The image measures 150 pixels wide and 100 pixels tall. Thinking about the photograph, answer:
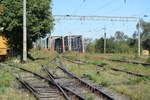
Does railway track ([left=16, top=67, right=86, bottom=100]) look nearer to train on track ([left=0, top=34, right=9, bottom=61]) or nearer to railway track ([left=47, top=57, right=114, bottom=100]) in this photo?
railway track ([left=47, top=57, right=114, bottom=100])

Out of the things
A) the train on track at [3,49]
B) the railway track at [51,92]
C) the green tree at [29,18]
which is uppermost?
the green tree at [29,18]

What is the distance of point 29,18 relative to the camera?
3344cm

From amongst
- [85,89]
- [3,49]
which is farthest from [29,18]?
[85,89]

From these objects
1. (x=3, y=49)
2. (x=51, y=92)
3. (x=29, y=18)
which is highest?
(x=29, y=18)

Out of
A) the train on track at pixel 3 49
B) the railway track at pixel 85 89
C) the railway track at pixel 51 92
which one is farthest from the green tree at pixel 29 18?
the railway track at pixel 51 92

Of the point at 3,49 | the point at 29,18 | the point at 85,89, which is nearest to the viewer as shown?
the point at 85,89

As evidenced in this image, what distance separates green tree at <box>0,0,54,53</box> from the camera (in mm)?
33125

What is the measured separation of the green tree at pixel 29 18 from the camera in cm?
3312

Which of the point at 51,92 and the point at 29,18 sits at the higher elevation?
the point at 29,18

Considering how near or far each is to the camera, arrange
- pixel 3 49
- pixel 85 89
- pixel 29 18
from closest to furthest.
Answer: pixel 85 89
pixel 29 18
pixel 3 49

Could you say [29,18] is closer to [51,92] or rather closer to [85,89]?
[85,89]

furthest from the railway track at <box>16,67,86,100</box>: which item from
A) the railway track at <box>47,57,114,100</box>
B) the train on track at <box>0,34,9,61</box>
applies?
the train on track at <box>0,34,9,61</box>

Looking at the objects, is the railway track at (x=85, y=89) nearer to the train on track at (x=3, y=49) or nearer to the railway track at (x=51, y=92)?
the railway track at (x=51, y=92)

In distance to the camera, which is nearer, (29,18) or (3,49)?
(29,18)
